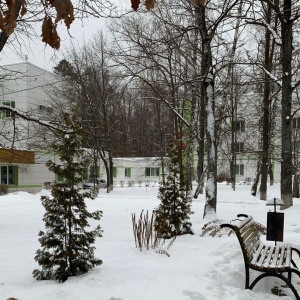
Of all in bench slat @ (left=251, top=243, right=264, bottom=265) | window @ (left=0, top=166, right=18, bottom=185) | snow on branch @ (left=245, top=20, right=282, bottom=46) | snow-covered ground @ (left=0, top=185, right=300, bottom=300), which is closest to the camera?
snow-covered ground @ (left=0, top=185, right=300, bottom=300)

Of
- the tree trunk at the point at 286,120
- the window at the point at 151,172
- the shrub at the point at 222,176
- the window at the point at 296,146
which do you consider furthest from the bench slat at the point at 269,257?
the window at the point at 151,172

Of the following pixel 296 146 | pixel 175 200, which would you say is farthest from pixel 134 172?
pixel 175 200

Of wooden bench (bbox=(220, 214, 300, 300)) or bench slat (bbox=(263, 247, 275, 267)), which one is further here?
bench slat (bbox=(263, 247, 275, 267))

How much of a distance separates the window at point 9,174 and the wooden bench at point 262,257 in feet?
100

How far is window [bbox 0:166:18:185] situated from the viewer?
3262 cm

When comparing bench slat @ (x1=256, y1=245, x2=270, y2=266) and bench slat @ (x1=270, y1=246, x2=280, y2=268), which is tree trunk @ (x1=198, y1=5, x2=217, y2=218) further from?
bench slat @ (x1=270, y1=246, x2=280, y2=268)

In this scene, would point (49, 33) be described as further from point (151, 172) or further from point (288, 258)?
point (151, 172)

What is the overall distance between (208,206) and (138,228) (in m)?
4.04

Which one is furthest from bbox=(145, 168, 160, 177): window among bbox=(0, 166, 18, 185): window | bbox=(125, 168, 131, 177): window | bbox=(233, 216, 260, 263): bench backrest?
bbox=(233, 216, 260, 263): bench backrest

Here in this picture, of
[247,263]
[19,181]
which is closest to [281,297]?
[247,263]

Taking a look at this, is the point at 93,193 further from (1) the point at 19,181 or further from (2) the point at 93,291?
(1) the point at 19,181

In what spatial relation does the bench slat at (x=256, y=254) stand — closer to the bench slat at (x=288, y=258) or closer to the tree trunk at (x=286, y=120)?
the bench slat at (x=288, y=258)

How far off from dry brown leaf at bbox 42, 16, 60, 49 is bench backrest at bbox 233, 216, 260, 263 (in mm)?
3049

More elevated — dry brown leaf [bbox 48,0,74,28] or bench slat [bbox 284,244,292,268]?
dry brown leaf [bbox 48,0,74,28]
